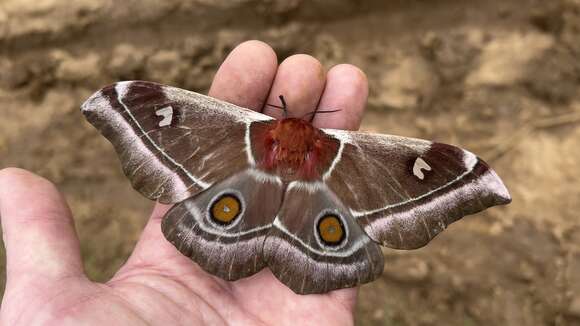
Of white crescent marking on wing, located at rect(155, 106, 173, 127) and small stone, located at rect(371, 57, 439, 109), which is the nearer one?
white crescent marking on wing, located at rect(155, 106, 173, 127)

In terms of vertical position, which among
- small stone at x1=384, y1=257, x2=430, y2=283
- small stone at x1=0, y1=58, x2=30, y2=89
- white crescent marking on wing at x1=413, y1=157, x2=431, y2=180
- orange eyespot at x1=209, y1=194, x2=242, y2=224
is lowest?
small stone at x1=384, y1=257, x2=430, y2=283

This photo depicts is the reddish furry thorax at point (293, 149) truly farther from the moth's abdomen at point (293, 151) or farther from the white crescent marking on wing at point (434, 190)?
the white crescent marking on wing at point (434, 190)

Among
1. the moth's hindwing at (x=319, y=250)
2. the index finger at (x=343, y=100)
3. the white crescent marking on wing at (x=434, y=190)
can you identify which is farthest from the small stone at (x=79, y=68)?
the white crescent marking on wing at (x=434, y=190)

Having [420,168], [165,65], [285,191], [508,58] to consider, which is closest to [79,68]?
[165,65]

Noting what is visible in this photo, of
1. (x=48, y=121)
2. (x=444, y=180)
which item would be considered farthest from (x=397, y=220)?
(x=48, y=121)

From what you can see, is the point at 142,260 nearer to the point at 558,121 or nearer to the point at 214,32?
the point at 214,32

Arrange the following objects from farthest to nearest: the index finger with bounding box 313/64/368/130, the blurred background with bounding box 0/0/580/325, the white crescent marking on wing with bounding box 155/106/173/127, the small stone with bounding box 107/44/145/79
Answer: the small stone with bounding box 107/44/145/79 → the blurred background with bounding box 0/0/580/325 → the index finger with bounding box 313/64/368/130 → the white crescent marking on wing with bounding box 155/106/173/127

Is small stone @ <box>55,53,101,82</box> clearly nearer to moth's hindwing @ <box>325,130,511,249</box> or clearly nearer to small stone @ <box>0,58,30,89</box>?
small stone @ <box>0,58,30,89</box>

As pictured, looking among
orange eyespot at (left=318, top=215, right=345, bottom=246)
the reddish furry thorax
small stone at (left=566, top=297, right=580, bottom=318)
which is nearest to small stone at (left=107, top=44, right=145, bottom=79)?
the reddish furry thorax
